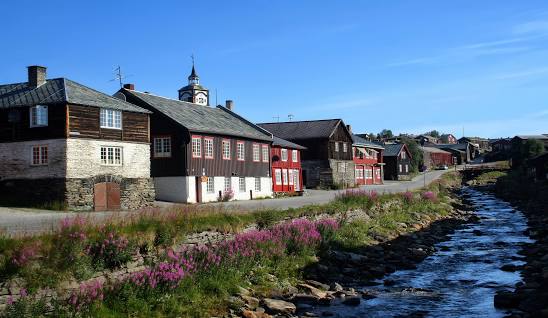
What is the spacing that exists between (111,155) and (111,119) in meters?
2.42

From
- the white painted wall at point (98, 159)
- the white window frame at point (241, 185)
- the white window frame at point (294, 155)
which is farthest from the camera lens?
the white window frame at point (294, 155)

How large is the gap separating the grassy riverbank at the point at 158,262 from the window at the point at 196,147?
16229 millimetres

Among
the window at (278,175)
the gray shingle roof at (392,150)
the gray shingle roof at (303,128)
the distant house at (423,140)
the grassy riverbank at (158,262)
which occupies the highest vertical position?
the distant house at (423,140)

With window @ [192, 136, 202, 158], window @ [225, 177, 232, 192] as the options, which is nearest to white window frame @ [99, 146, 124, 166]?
window @ [192, 136, 202, 158]

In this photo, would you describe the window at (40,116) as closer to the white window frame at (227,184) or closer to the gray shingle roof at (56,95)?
the gray shingle roof at (56,95)

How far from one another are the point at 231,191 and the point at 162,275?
2834 cm

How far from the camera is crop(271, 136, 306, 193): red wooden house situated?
52344mm

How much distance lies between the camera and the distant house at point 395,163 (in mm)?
89125

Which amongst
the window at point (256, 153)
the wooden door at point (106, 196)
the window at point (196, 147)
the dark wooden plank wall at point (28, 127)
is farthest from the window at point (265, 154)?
the dark wooden plank wall at point (28, 127)

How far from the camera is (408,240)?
29922mm

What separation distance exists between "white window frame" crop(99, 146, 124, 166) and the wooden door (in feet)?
4.85

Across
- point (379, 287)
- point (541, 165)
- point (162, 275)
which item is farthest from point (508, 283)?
point (541, 165)

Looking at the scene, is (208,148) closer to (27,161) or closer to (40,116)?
(40,116)

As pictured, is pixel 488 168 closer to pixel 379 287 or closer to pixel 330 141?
pixel 330 141
